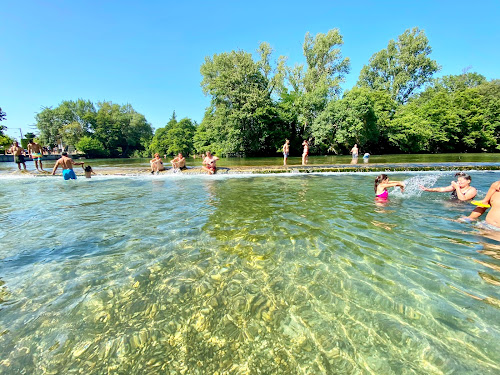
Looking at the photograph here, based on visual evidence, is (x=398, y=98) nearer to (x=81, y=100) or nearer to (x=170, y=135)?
(x=170, y=135)

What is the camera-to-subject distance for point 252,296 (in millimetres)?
3105

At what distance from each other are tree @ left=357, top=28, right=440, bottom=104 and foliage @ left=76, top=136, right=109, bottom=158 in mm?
69942

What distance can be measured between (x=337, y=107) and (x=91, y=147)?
6292 centimetres

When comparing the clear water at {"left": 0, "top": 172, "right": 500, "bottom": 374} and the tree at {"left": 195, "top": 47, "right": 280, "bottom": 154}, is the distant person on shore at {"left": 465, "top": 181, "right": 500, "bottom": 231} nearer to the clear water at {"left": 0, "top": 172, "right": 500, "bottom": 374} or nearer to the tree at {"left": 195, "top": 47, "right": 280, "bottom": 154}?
the clear water at {"left": 0, "top": 172, "right": 500, "bottom": 374}

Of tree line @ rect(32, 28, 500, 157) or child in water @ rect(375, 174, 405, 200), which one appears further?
tree line @ rect(32, 28, 500, 157)

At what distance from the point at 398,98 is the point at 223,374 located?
217 ft

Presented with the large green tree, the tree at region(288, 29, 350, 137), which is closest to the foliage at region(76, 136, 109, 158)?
the large green tree

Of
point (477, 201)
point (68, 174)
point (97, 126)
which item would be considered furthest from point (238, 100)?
point (97, 126)

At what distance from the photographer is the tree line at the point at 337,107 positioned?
36188mm

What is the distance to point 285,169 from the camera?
54.4ft

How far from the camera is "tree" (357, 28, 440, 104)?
4972cm

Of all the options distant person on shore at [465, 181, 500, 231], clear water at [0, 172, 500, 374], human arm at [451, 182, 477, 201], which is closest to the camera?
clear water at [0, 172, 500, 374]

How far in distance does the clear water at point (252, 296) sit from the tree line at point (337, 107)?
33.1 metres

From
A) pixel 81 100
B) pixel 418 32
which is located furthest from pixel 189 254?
pixel 81 100
